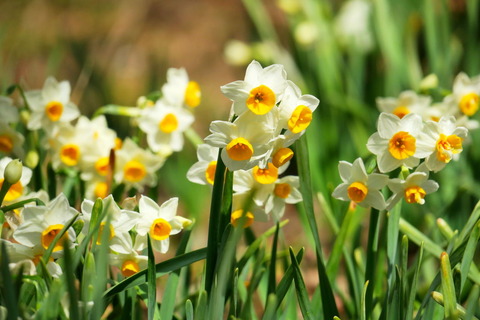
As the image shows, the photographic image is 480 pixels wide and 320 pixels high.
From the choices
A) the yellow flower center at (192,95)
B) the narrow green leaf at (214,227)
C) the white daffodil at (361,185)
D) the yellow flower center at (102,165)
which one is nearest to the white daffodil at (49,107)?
the yellow flower center at (102,165)

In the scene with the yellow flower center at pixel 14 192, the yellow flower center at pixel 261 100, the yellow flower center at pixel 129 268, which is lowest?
the yellow flower center at pixel 129 268

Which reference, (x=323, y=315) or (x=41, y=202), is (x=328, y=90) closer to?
(x=323, y=315)

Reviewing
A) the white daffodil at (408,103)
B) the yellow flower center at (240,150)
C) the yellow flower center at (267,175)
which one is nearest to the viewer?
the yellow flower center at (240,150)

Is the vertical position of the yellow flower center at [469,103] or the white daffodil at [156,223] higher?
the yellow flower center at [469,103]

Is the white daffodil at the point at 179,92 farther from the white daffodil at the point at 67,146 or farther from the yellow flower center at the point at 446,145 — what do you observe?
the yellow flower center at the point at 446,145

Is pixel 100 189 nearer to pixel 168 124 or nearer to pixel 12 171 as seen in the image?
pixel 168 124

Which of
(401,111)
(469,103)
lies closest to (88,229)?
(401,111)

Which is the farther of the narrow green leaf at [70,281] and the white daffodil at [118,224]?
the white daffodil at [118,224]

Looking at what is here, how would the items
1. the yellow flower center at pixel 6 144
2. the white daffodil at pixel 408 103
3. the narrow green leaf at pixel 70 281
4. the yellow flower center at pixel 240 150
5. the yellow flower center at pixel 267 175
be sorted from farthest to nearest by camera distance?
the white daffodil at pixel 408 103 < the yellow flower center at pixel 6 144 < the yellow flower center at pixel 267 175 < the yellow flower center at pixel 240 150 < the narrow green leaf at pixel 70 281

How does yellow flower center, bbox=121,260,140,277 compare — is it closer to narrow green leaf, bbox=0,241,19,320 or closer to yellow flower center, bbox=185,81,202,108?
narrow green leaf, bbox=0,241,19,320
